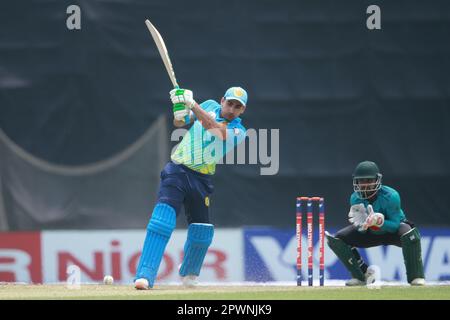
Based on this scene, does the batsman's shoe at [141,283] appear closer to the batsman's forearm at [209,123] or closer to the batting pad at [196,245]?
the batting pad at [196,245]

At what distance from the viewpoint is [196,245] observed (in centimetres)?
854

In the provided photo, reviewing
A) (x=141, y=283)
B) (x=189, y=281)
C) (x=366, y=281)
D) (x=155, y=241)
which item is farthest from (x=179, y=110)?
(x=366, y=281)

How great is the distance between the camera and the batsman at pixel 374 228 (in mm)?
8656

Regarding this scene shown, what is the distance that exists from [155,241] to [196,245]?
512mm

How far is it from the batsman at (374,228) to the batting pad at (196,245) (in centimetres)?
103

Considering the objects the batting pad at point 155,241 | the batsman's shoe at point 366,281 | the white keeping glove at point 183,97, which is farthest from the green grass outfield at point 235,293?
the white keeping glove at point 183,97

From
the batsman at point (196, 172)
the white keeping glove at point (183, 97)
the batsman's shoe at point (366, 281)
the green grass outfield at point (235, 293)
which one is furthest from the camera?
the batsman's shoe at point (366, 281)

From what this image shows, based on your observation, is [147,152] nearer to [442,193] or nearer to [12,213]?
[12,213]

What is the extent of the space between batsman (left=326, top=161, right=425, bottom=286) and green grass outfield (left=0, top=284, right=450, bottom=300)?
0.33 metres

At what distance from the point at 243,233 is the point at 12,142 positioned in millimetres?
2253

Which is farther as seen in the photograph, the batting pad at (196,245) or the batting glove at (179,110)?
the batting pad at (196,245)

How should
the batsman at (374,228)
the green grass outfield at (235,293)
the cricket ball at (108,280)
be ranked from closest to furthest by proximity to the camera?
the green grass outfield at (235,293), the batsman at (374,228), the cricket ball at (108,280)

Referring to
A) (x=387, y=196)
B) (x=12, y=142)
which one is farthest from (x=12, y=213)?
(x=387, y=196)

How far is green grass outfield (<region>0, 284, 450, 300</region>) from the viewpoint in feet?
24.6
